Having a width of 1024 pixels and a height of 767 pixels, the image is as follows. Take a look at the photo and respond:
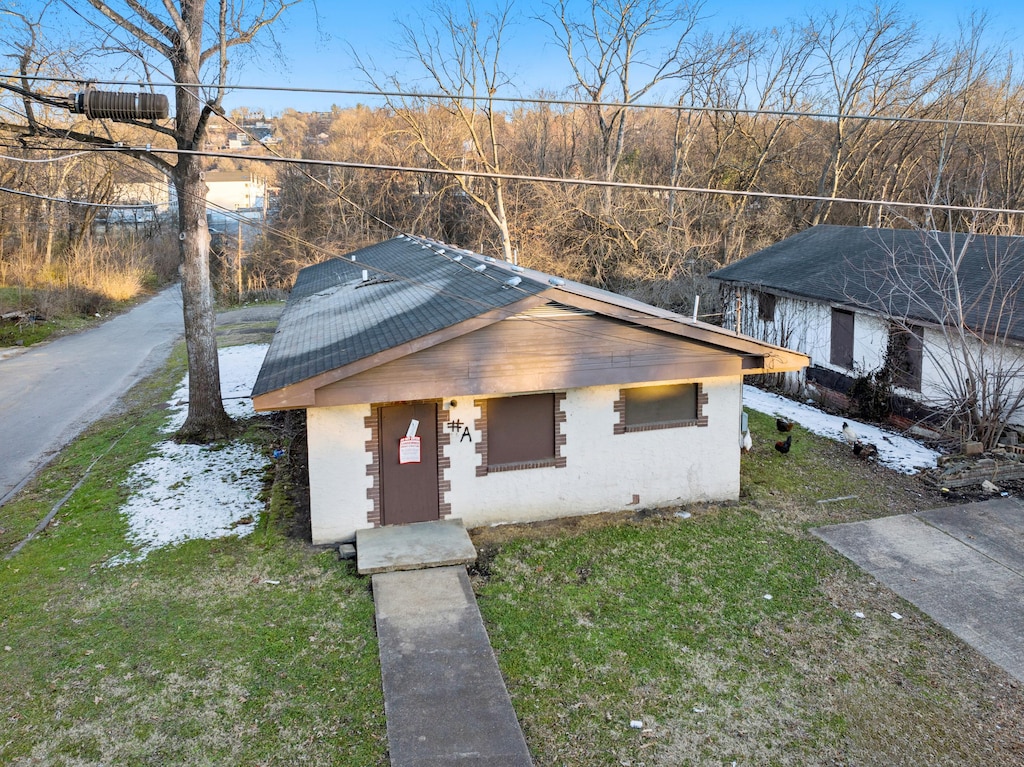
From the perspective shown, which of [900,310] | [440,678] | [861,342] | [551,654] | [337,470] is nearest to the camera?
[440,678]

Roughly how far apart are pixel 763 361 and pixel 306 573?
7.62 meters

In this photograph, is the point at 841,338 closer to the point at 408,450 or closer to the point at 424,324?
the point at 424,324

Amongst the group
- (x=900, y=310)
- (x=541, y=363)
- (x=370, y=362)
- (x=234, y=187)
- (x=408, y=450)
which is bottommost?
(x=408, y=450)

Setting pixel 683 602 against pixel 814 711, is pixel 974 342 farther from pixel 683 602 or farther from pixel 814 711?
pixel 814 711

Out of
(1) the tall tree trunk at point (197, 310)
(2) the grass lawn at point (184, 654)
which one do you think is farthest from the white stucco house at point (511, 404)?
(1) the tall tree trunk at point (197, 310)

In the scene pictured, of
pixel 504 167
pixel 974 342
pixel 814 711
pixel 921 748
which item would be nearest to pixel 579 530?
pixel 814 711

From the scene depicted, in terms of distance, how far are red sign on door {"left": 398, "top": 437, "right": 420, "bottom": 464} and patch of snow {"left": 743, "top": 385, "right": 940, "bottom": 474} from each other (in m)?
9.42

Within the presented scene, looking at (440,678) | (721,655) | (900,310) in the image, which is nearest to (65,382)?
(440,678)

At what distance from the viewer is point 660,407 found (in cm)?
1166

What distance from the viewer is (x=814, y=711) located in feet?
22.7

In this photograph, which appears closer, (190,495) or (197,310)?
(190,495)

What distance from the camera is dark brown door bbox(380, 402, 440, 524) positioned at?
10469 millimetres

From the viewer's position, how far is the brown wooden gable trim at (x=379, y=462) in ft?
33.9

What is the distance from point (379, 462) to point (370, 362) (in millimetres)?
1645
